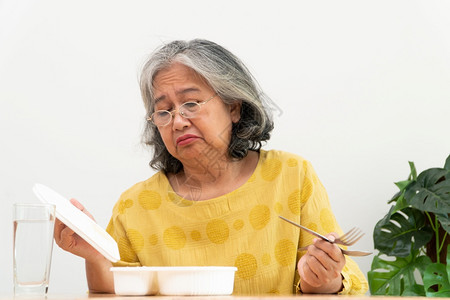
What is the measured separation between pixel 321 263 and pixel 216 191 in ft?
2.08

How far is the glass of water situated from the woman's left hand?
1.56 feet

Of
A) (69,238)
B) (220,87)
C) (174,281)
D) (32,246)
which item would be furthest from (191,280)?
(220,87)

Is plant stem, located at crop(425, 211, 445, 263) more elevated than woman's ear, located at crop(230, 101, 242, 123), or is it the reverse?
woman's ear, located at crop(230, 101, 242, 123)

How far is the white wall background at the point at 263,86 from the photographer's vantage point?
2.54 m

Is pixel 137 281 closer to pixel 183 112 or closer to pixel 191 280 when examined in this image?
pixel 191 280

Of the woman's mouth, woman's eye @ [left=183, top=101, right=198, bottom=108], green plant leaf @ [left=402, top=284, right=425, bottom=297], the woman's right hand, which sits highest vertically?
woman's eye @ [left=183, top=101, right=198, bottom=108]

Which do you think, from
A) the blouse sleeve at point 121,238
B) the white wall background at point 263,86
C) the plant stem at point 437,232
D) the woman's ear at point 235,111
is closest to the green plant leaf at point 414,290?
the plant stem at point 437,232

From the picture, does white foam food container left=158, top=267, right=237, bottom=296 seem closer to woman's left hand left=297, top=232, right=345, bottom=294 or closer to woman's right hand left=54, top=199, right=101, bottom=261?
woman's left hand left=297, top=232, right=345, bottom=294

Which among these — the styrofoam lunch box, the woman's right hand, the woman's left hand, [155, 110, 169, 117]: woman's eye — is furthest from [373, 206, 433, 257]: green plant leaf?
the styrofoam lunch box

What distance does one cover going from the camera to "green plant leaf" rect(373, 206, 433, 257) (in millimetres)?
2354

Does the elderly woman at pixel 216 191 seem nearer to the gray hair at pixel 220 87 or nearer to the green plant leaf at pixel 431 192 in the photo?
the gray hair at pixel 220 87

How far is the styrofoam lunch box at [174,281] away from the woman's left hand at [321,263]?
0.67 ft

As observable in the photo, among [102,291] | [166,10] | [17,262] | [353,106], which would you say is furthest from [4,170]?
[17,262]

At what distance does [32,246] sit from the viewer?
974mm
